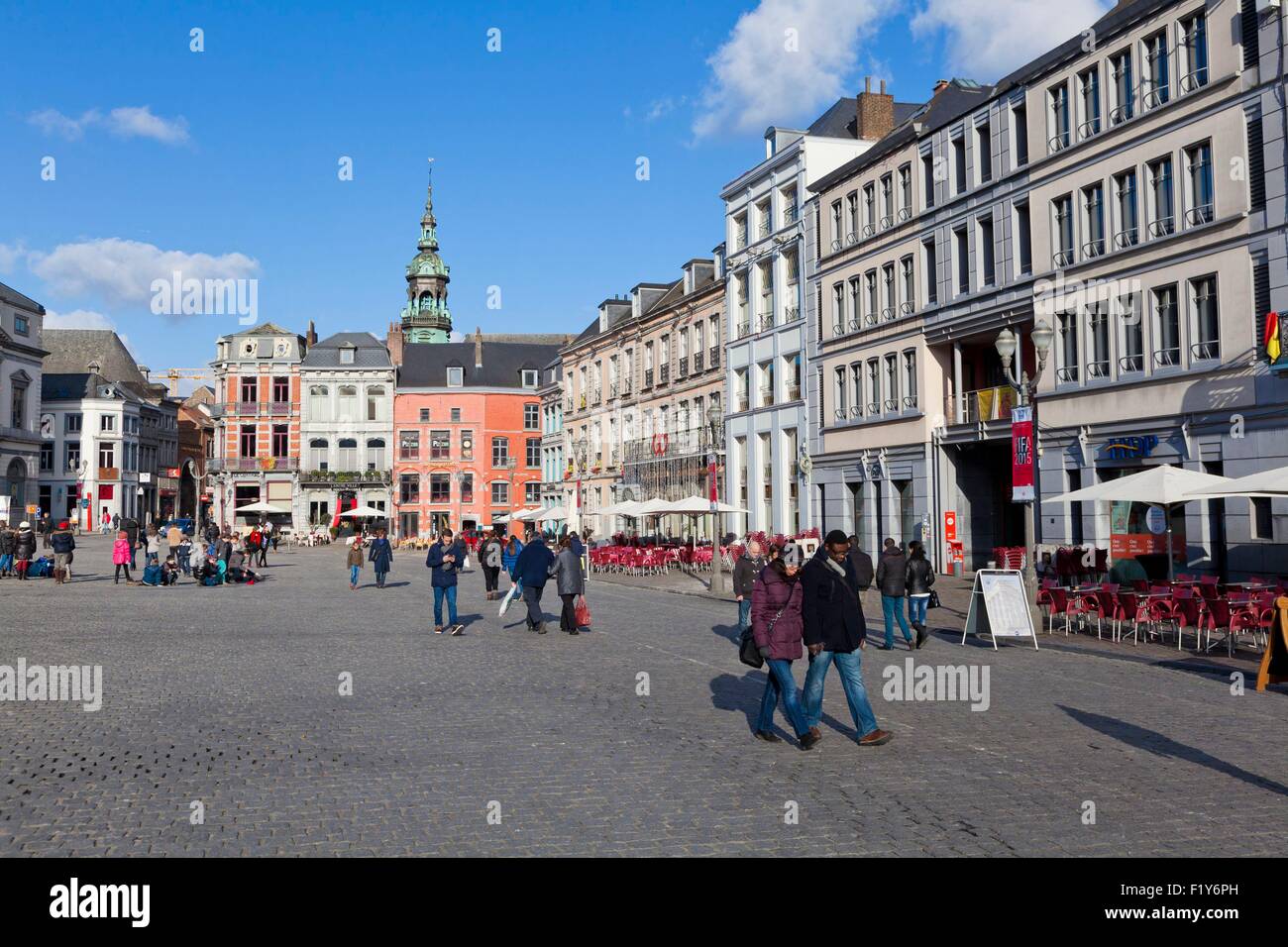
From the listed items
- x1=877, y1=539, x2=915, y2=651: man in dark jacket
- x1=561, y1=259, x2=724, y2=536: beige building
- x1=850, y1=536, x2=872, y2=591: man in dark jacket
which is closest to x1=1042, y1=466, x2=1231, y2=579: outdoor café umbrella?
x1=877, y1=539, x2=915, y2=651: man in dark jacket

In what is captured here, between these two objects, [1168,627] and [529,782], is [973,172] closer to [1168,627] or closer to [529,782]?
[1168,627]

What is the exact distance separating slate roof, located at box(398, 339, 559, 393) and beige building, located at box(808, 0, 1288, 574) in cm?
4697

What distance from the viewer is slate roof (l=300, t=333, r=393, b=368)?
8331 cm

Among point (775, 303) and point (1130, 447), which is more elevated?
point (775, 303)

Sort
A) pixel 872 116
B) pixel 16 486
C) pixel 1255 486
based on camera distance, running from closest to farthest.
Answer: pixel 1255 486, pixel 872 116, pixel 16 486

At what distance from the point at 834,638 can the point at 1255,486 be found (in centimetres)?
1055

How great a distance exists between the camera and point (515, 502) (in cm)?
8244

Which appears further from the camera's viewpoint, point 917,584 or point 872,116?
point 872,116

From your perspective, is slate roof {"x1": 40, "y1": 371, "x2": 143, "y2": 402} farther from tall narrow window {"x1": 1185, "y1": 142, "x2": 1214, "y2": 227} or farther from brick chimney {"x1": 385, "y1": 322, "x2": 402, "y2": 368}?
tall narrow window {"x1": 1185, "y1": 142, "x2": 1214, "y2": 227}

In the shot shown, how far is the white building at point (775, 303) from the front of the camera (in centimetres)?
4278

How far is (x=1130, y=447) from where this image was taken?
2673cm

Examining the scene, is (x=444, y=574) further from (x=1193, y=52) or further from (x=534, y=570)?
(x=1193, y=52)

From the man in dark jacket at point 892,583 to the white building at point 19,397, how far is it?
78.8 meters

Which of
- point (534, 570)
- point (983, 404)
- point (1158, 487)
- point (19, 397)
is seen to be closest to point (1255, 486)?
point (1158, 487)
